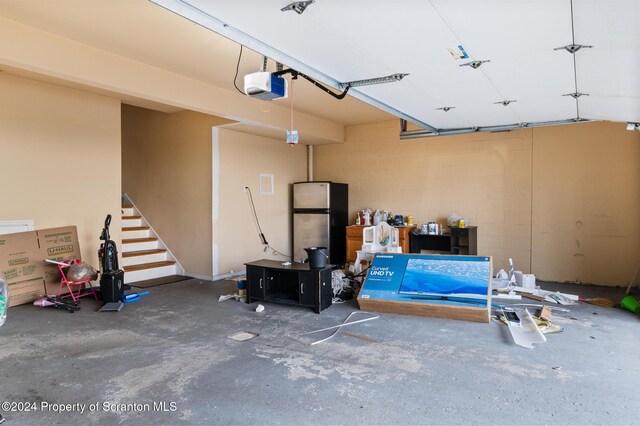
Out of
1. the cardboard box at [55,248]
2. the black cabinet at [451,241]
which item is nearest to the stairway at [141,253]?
the cardboard box at [55,248]

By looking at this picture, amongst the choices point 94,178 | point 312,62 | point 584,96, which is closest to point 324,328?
point 312,62

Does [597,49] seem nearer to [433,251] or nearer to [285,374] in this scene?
[285,374]

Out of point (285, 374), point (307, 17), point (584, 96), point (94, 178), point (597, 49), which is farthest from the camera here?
point (94, 178)

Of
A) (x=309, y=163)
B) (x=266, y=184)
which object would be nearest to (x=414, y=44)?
(x=266, y=184)

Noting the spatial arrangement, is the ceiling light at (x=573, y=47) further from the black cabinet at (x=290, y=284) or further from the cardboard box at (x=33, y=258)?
the cardboard box at (x=33, y=258)

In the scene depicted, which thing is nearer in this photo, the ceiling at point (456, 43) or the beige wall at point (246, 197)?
the ceiling at point (456, 43)

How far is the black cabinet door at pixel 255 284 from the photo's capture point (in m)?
→ 4.79

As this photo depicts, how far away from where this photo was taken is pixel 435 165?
6906mm

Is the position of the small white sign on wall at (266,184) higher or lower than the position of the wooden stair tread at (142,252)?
higher

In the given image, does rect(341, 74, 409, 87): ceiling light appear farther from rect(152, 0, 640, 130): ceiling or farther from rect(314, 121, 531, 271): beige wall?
rect(314, 121, 531, 271): beige wall

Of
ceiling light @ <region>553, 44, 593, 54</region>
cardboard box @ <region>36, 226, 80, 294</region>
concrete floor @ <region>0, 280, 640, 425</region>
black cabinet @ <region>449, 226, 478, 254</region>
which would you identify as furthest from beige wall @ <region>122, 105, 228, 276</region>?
ceiling light @ <region>553, 44, 593, 54</region>

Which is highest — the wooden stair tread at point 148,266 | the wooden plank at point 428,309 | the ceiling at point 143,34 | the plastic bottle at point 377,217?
the ceiling at point 143,34

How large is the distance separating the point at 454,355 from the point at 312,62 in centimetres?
269

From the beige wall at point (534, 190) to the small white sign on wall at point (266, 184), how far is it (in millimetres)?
2076
